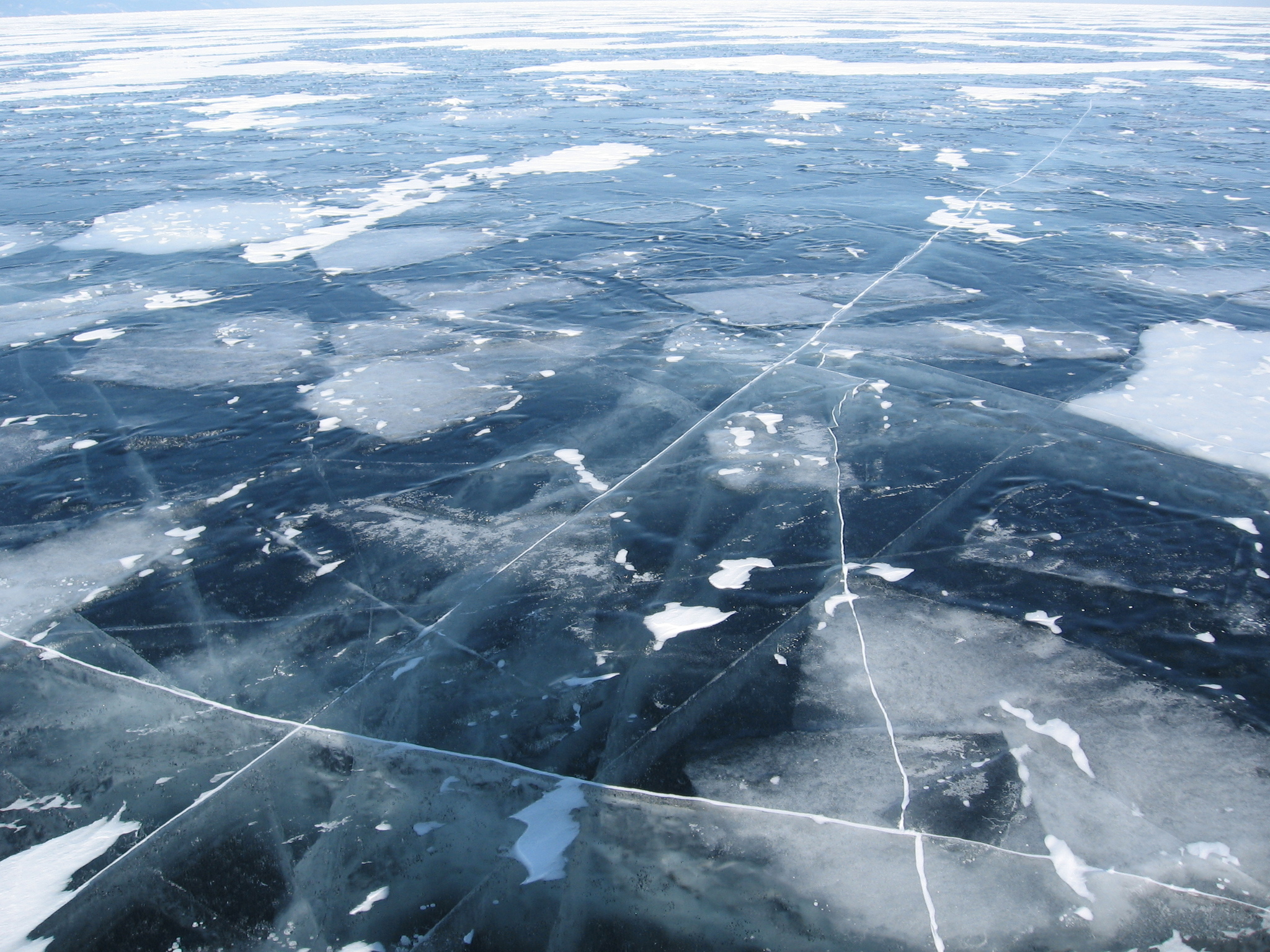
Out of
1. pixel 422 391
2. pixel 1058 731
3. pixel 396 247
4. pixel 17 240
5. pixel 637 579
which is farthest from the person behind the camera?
pixel 17 240

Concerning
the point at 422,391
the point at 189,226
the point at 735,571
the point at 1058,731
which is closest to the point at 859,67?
the point at 189,226

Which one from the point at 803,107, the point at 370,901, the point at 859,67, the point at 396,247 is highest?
the point at 859,67

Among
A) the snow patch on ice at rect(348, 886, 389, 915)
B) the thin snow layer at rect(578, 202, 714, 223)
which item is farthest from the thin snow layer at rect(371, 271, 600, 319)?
the snow patch on ice at rect(348, 886, 389, 915)

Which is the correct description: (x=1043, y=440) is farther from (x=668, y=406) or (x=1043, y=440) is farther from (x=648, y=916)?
(x=648, y=916)

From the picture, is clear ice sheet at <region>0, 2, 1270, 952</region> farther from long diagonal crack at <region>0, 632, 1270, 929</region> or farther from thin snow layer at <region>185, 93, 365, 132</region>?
thin snow layer at <region>185, 93, 365, 132</region>

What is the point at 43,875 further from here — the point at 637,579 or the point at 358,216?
the point at 358,216

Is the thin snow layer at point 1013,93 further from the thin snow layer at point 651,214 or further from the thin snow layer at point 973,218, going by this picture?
the thin snow layer at point 651,214

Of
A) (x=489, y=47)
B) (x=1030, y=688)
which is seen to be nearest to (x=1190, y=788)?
(x=1030, y=688)

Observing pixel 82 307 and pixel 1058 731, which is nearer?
pixel 1058 731
